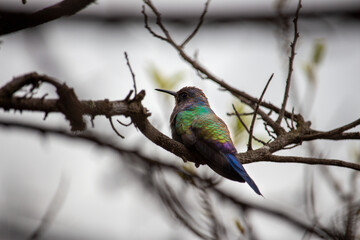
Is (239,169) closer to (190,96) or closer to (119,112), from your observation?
(119,112)

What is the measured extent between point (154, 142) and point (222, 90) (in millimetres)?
1538

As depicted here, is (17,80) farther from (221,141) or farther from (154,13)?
(221,141)

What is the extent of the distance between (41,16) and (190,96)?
4362 mm

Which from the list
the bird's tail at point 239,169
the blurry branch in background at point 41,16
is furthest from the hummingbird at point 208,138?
the blurry branch in background at point 41,16

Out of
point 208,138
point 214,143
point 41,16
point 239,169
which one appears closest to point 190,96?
point 208,138

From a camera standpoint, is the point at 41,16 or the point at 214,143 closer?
the point at 41,16

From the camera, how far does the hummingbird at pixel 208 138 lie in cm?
394

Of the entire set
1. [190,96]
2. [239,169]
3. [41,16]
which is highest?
[190,96]

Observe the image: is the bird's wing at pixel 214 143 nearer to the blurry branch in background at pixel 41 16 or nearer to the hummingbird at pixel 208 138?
the hummingbird at pixel 208 138

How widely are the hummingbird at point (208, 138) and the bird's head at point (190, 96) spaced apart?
7.4 inches

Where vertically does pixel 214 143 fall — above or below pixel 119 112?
above

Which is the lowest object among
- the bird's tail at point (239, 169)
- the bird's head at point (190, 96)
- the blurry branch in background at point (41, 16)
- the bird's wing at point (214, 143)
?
the blurry branch in background at point (41, 16)

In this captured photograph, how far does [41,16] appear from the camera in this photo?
1.88 metres

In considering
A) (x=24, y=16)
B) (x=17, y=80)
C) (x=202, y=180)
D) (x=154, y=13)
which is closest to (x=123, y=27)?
(x=24, y=16)
